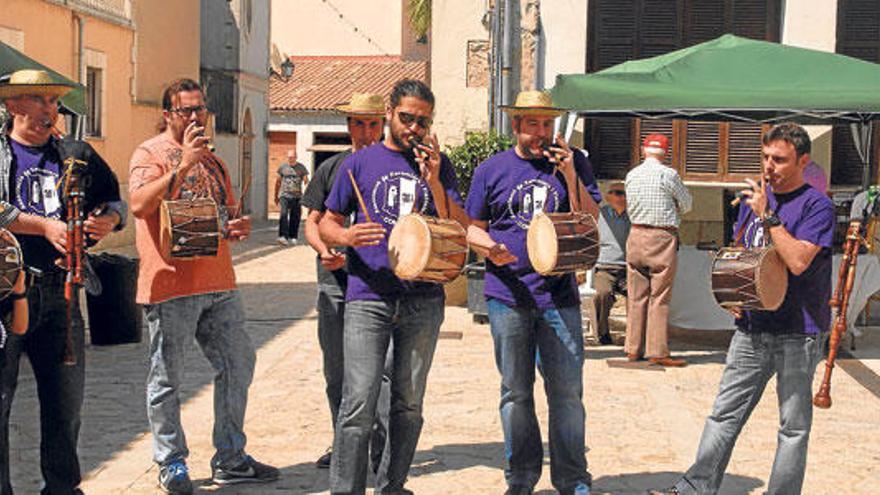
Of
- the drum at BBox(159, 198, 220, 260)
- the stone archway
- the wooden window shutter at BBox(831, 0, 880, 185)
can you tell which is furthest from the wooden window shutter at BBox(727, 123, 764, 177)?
the stone archway

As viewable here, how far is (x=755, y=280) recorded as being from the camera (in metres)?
5.26

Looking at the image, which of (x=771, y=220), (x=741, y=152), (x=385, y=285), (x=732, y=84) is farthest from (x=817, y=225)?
(x=741, y=152)

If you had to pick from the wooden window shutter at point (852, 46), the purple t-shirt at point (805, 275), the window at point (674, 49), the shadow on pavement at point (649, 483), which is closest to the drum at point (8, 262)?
the shadow on pavement at point (649, 483)

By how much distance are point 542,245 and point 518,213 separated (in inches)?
11.6

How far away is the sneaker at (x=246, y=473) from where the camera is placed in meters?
6.04

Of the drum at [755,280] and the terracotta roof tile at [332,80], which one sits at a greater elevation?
the terracotta roof tile at [332,80]

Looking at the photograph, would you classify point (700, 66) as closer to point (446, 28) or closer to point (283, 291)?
point (446, 28)

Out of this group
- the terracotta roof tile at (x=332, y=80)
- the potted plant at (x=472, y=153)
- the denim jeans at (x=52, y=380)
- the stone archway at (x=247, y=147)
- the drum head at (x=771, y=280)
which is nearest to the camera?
the denim jeans at (x=52, y=380)

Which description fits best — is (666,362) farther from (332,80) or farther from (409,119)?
(332,80)

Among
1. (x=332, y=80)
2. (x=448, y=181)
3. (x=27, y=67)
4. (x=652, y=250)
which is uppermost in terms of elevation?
(x=332, y=80)

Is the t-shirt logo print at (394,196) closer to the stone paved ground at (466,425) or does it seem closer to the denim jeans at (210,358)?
the denim jeans at (210,358)

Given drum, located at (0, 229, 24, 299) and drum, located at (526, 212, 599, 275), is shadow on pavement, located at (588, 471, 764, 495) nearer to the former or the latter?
drum, located at (526, 212, 599, 275)

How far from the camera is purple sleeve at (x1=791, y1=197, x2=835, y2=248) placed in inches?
208

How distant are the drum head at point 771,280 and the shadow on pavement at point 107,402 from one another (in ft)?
8.33
